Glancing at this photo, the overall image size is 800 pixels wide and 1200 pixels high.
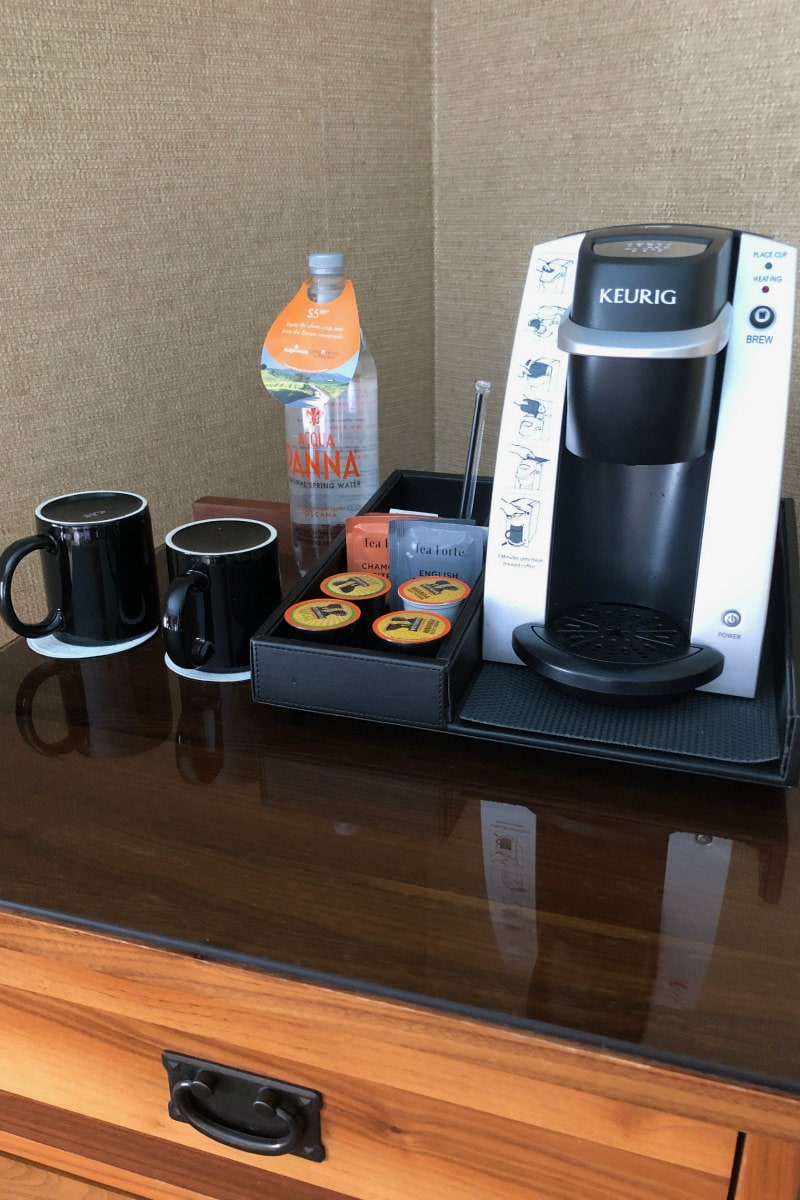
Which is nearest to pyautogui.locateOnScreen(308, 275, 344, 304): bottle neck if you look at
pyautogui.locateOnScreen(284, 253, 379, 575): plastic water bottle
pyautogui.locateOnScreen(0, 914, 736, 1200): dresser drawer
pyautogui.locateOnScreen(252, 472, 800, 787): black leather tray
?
pyautogui.locateOnScreen(284, 253, 379, 575): plastic water bottle

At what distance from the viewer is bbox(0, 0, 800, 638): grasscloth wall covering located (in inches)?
38.6

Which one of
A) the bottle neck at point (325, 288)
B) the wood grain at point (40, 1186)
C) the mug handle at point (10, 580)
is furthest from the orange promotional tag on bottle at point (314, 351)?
the wood grain at point (40, 1186)

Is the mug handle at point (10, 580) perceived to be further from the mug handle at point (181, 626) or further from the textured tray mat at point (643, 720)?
the textured tray mat at point (643, 720)

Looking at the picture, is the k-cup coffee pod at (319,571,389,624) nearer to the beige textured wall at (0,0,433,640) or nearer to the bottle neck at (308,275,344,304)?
the bottle neck at (308,275,344,304)

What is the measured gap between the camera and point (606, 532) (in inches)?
26.5

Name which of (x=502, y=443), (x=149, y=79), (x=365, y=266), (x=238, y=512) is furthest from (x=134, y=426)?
(x=502, y=443)

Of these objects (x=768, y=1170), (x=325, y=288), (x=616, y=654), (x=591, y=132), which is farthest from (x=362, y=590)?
(x=591, y=132)

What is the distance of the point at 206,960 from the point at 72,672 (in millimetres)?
335

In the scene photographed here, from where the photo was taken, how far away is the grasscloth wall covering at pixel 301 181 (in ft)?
3.22

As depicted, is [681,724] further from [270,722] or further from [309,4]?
[309,4]

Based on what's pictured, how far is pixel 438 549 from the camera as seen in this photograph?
734 mm

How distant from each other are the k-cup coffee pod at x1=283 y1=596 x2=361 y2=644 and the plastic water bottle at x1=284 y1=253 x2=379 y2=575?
0.23 metres

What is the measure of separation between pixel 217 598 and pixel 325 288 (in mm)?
319

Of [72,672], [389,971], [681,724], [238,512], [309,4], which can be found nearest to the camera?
[389,971]
